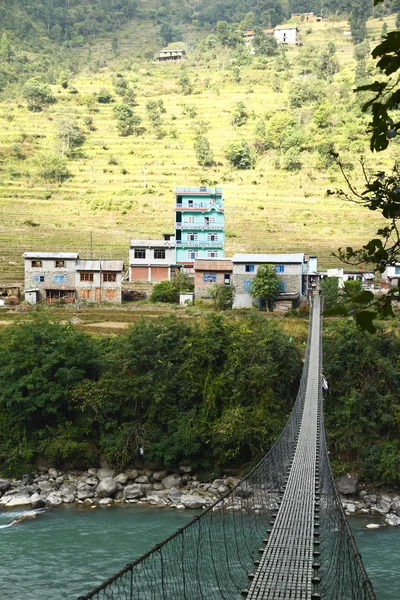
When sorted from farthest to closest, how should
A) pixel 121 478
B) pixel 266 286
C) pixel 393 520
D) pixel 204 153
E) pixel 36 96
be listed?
pixel 36 96 → pixel 204 153 → pixel 266 286 → pixel 121 478 → pixel 393 520

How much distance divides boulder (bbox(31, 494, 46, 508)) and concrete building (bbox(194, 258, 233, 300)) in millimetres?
9524

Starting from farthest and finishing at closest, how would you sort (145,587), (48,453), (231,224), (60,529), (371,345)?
(231,224), (371,345), (48,453), (60,529), (145,587)

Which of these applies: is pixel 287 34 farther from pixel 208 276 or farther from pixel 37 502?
pixel 37 502

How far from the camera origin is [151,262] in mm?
23500

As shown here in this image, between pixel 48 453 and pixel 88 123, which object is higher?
pixel 88 123

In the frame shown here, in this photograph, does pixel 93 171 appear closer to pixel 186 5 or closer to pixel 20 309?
pixel 20 309

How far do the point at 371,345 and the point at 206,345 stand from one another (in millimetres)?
2916

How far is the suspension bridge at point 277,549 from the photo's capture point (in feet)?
19.4

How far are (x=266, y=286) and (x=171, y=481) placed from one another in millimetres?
7276

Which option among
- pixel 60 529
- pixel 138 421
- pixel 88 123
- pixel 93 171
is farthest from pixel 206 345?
pixel 88 123

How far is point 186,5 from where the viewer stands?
298 feet

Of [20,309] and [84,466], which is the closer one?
[84,466]

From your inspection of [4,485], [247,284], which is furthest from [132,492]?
[247,284]

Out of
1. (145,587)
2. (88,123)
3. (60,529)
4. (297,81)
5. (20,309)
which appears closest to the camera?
(145,587)
